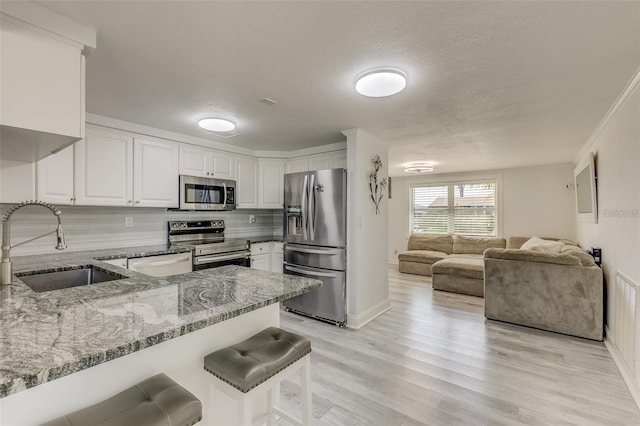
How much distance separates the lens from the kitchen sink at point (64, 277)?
2062 millimetres

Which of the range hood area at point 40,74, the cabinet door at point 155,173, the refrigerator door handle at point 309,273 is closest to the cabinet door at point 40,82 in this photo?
the range hood area at point 40,74

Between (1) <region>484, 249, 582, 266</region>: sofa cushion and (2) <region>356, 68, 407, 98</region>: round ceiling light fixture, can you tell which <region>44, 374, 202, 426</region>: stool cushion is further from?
(1) <region>484, 249, 582, 266</region>: sofa cushion

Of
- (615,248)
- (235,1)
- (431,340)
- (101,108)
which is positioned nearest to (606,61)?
(615,248)

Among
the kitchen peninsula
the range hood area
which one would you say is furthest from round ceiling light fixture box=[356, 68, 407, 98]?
the range hood area

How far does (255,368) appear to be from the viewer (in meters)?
1.16

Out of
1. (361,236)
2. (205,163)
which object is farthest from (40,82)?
(361,236)

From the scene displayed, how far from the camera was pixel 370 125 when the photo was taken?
317 centimetres

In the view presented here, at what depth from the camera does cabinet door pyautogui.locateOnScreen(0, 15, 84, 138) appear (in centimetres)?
130

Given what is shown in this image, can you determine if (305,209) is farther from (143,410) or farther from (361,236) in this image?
(143,410)

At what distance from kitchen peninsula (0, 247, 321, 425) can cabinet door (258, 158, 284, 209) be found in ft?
9.08

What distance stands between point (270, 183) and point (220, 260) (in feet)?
4.81

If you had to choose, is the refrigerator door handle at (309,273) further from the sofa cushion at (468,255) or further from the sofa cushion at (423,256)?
the sofa cushion at (468,255)

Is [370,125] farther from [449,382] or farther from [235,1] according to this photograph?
[449,382]

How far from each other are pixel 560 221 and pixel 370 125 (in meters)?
4.82
